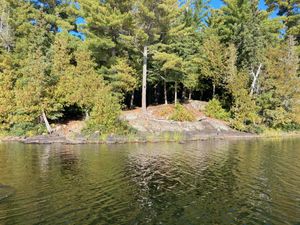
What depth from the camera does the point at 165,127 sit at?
126 ft

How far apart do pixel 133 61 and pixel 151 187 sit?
32175mm

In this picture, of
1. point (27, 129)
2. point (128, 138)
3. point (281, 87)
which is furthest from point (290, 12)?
point (27, 129)

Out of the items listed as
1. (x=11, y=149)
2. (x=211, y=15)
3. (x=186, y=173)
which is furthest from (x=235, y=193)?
(x=211, y=15)

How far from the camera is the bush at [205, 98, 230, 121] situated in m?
44.7

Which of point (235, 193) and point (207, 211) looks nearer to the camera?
point (207, 211)

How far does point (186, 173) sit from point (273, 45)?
35936mm

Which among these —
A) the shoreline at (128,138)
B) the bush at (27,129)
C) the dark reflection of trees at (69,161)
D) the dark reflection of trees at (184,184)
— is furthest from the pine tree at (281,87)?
the bush at (27,129)

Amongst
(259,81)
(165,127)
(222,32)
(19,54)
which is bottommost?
(165,127)

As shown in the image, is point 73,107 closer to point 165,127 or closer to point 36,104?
point 36,104

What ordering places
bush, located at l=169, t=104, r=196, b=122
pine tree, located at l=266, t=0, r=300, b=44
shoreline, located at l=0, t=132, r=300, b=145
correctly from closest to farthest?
shoreline, located at l=0, t=132, r=300, b=145 < bush, located at l=169, t=104, r=196, b=122 < pine tree, located at l=266, t=0, r=300, b=44

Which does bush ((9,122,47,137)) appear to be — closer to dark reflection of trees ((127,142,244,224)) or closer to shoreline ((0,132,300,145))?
shoreline ((0,132,300,145))

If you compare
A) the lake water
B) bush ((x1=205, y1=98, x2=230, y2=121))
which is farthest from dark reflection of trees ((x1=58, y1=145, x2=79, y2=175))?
bush ((x1=205, y1=98, x2=230, y2=121))

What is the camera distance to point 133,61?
152 ft

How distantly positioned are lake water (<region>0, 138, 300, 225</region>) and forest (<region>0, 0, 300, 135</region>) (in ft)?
44.5
